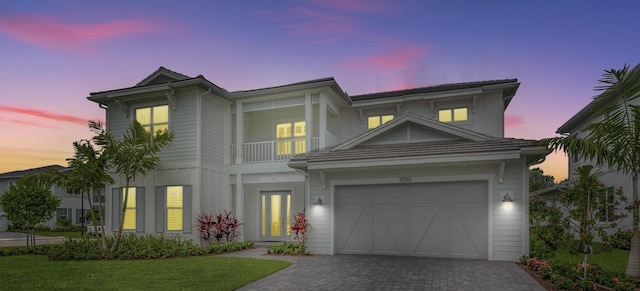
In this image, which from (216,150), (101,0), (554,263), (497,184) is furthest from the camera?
(216,150)

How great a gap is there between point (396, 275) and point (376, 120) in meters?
9.27

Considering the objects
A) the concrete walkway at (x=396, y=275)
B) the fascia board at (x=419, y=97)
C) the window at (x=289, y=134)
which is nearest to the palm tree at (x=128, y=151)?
the window at (x=289, y=134)

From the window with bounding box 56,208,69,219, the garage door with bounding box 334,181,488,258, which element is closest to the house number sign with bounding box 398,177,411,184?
the garage door with bounding box 334,181,488,258

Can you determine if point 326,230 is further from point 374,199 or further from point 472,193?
point 472,193

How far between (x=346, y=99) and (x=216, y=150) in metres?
6.00

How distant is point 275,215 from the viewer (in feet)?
52.9

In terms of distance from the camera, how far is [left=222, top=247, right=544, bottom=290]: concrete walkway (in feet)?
24.1

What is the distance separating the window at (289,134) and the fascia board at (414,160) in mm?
4697

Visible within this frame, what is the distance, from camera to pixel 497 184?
10.4m

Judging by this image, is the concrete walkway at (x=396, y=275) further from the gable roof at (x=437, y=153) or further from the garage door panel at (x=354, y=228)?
the gable roof at (x=437, y=153)

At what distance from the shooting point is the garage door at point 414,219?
10.6m

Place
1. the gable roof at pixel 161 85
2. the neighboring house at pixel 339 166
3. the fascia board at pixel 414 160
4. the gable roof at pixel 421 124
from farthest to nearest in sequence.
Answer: the gable roof at pixel 161 85
the gable roof at pixel 421 124
the neighboring house at pixel 339 166
the fascia board at pixel 414 160

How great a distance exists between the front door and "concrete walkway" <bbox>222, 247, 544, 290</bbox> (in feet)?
16.2

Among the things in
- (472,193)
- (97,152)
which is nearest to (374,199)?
(472,193)
